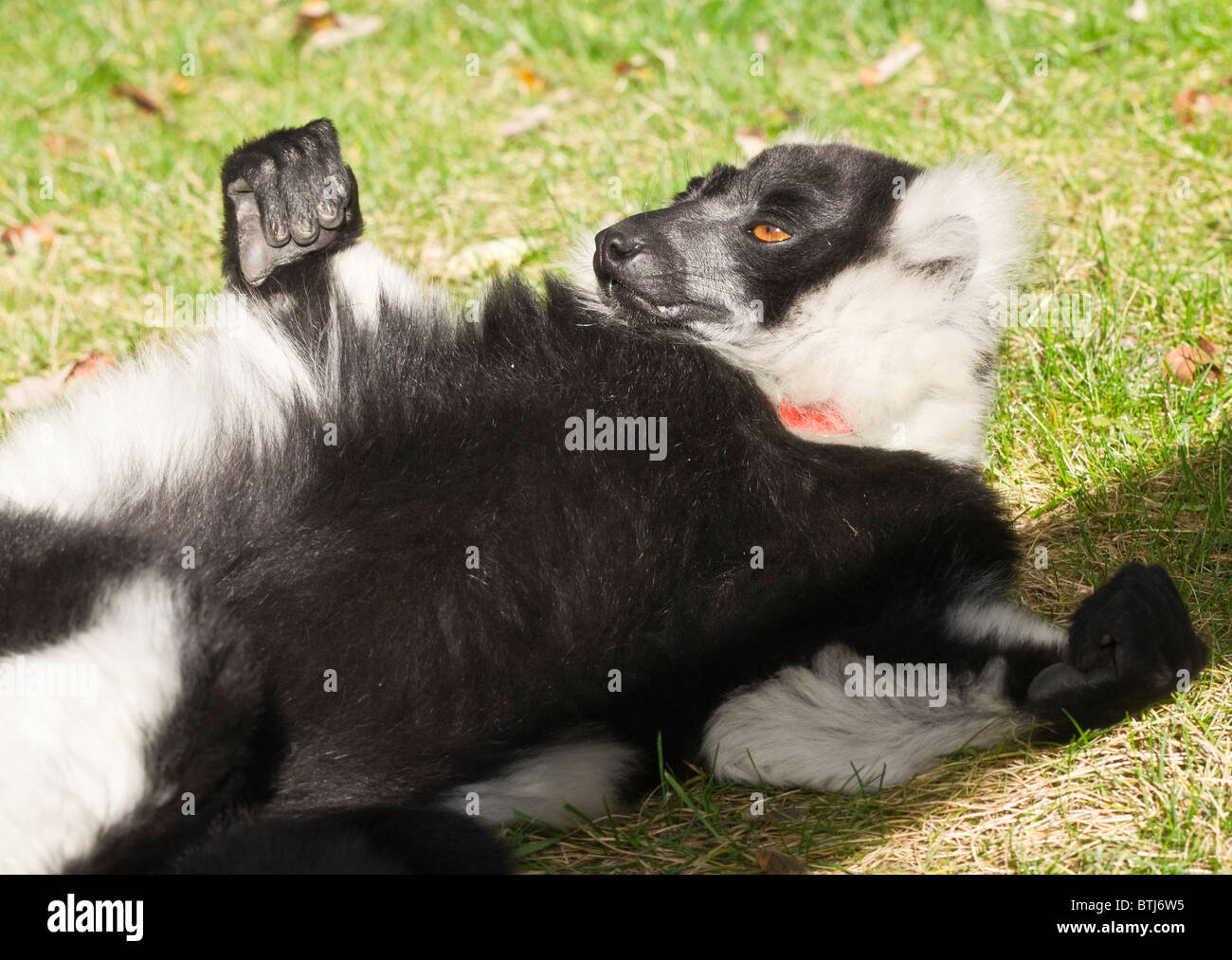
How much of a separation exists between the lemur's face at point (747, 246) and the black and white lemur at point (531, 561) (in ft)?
0.03

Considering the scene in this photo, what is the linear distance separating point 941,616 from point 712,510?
61 cm

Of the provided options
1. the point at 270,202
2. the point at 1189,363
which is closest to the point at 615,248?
the point at 270,202

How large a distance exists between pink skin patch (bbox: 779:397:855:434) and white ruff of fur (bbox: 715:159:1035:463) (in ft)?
0.05

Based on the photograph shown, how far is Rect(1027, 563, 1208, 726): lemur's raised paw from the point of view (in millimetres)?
2707

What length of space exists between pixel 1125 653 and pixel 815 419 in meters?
0.93

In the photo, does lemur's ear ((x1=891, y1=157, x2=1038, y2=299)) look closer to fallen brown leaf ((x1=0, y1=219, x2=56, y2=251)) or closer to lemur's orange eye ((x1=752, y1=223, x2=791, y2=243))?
lemur's orange eye ((x1=752, y1=223, x2=791, y2=243))

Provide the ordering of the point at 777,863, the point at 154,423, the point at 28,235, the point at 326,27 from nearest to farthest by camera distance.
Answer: the point at 777,863 → the point at 154,423 → the point at 28,235 → the point at 326,27

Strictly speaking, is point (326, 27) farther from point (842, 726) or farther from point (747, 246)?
point (842, 726)

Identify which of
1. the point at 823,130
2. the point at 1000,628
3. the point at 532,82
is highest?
the point at 532,82

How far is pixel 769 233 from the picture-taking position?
3.41 meters

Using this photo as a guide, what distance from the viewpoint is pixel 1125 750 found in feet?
9.32

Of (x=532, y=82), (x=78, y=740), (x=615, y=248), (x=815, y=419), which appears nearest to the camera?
(x=78, y=740)

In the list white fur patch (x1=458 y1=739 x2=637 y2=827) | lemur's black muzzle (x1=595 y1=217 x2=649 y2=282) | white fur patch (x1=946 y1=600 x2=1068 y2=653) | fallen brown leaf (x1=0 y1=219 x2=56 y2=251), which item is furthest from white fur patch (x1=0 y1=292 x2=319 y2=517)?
fallen brown leaf (x1=0 y1=219 x2=56 y2=251)
